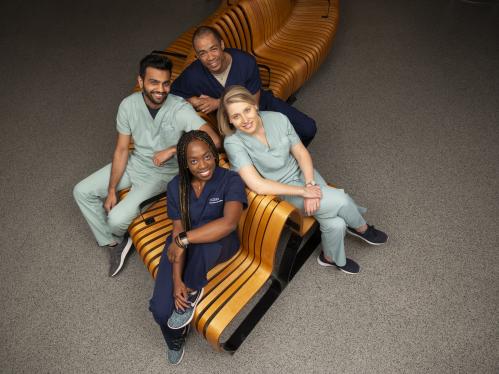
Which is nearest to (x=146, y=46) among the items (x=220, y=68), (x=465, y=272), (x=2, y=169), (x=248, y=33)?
(x=248, y=33)

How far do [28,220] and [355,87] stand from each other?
3.15 m

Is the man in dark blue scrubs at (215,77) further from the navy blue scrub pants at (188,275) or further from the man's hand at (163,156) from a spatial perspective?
the navy blue scrub pants at (188,275)

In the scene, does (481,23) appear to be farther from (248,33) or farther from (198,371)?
(198,371)

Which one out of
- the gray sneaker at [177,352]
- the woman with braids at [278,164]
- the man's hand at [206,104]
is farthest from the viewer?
the man's hand at [206,104]

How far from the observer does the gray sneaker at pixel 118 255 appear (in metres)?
2.87

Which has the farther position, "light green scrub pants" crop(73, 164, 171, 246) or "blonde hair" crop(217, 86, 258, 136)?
"light green scrub pants" crop(73, 164, 171, 246)

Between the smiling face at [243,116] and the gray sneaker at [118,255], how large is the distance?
1.21m

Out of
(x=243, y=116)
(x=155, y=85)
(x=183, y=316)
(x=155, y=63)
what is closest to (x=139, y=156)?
(x=155, y=85)

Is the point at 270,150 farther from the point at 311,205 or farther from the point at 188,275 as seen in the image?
the point at 188,275

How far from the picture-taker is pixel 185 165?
2.14m

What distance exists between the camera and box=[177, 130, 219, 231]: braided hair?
2100mm

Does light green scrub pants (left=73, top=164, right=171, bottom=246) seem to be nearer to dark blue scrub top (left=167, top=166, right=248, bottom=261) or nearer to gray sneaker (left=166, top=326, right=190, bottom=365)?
dark blue scrub top (left=167, top=166, right=248, bottom=261)

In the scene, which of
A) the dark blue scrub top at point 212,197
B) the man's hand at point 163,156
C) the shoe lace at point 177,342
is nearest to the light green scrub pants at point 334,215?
the dark blue scrub top at point 212,197

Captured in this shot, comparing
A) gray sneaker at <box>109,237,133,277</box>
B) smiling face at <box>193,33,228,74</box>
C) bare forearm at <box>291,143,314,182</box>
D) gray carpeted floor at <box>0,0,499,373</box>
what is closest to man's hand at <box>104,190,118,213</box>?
gray sneaker at <box>109,237,133,277</box>
